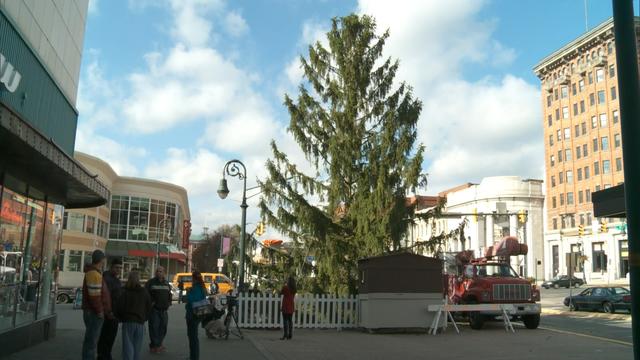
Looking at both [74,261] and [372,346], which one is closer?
[372,346]

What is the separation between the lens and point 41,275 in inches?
552

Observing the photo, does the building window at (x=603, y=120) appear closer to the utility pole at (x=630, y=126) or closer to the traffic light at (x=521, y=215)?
the traffic light at (x=521, y=215)

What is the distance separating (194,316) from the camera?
10.5 metres

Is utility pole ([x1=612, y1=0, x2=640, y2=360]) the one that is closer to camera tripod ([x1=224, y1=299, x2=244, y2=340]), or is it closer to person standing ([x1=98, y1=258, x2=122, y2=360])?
person standing ([x1=98, y1=258, x2=122, y2=360])

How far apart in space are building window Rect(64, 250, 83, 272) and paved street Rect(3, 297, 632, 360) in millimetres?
40666

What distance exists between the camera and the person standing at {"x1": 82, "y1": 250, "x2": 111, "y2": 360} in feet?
30.2

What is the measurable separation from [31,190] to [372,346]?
8411 millimetres

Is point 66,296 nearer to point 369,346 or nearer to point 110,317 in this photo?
point 369,346

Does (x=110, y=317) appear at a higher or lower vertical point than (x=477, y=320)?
higher

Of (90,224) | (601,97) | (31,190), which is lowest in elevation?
(31,190)

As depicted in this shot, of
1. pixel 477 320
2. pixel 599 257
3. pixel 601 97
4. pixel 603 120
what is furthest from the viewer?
pixel 601 97

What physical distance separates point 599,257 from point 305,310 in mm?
72913

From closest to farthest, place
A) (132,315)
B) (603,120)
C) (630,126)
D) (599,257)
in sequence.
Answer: (630,126)
(132,315)
(599,257)
(603,120)

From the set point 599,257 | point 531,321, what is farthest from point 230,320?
point 599,257
